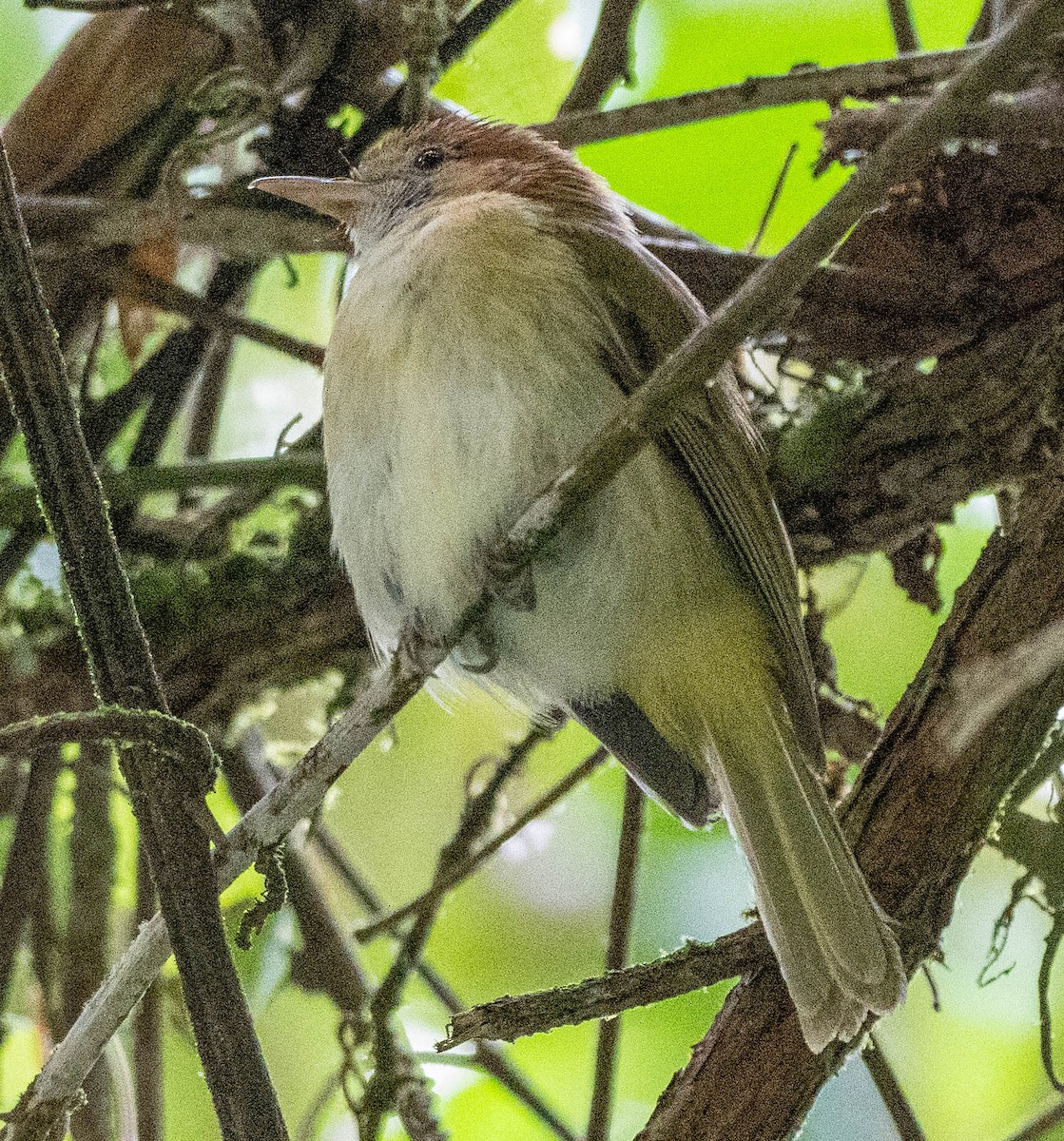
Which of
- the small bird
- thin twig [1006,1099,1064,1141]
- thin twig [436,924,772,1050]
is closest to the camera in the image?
thin twig [436,924,772,1050]

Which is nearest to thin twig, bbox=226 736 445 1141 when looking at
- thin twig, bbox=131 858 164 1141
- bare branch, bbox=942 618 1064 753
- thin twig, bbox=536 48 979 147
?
thin twig, bbox=131 858 164 1141

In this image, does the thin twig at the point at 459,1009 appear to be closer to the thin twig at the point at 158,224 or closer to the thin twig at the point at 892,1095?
the thin twig at the point at 892,1095

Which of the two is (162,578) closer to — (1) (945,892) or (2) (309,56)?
(2) (309,56)

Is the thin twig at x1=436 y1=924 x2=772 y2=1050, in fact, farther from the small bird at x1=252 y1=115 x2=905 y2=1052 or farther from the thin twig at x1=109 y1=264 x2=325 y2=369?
the thin twig at x1=109 y1=264 x2=325 y2=369

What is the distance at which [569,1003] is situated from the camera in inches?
84.3

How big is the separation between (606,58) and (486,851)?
175 cm

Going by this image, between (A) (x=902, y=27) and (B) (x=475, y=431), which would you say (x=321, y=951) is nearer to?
(B) (x=475, y=431)

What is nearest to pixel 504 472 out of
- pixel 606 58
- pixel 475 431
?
pixel 475 431

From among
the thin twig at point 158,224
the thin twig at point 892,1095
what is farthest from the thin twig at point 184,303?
the thin twig at point 892,1095

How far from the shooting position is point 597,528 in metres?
2.64

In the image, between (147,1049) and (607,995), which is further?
A: (147,1049)

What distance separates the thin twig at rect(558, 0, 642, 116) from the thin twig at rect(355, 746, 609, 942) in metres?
1.48

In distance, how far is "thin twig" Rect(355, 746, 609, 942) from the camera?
3.20 metres

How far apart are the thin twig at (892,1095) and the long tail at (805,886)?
0.39 metres
